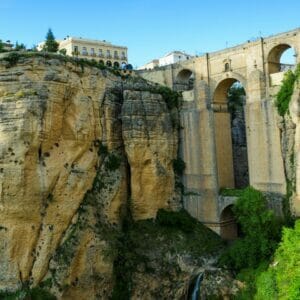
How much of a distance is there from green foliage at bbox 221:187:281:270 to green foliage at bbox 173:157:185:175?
6.05 metres

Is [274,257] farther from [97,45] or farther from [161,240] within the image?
[97,45]

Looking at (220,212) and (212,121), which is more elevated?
(212,121)

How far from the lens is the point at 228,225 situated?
31.8 meters

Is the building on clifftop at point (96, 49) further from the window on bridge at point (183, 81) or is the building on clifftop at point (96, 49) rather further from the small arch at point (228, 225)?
the small arch at point (228, 225)

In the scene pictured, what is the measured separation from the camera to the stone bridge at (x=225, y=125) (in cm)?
2820

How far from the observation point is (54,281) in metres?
27.0

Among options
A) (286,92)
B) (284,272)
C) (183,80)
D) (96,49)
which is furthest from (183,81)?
(96,49)

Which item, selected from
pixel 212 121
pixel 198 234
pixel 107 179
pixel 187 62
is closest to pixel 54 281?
pixel 107 179

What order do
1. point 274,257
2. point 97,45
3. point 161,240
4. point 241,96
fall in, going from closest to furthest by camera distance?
point 274,257 → point 161,240 → point 241,96 → point 97,45

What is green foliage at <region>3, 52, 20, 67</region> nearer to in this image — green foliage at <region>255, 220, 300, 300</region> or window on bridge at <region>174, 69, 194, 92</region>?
window on bridge at <region>174, 69, 194, 92</region>

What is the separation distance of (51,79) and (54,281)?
36.7 feet

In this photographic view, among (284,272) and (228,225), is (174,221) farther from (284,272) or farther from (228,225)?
(284,272)

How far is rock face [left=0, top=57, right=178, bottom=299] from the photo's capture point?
2647 centimetres

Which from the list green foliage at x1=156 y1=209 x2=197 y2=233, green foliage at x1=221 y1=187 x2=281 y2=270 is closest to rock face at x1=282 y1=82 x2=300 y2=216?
green foliage at x1=221 y1=187 x2=281 y2=270
